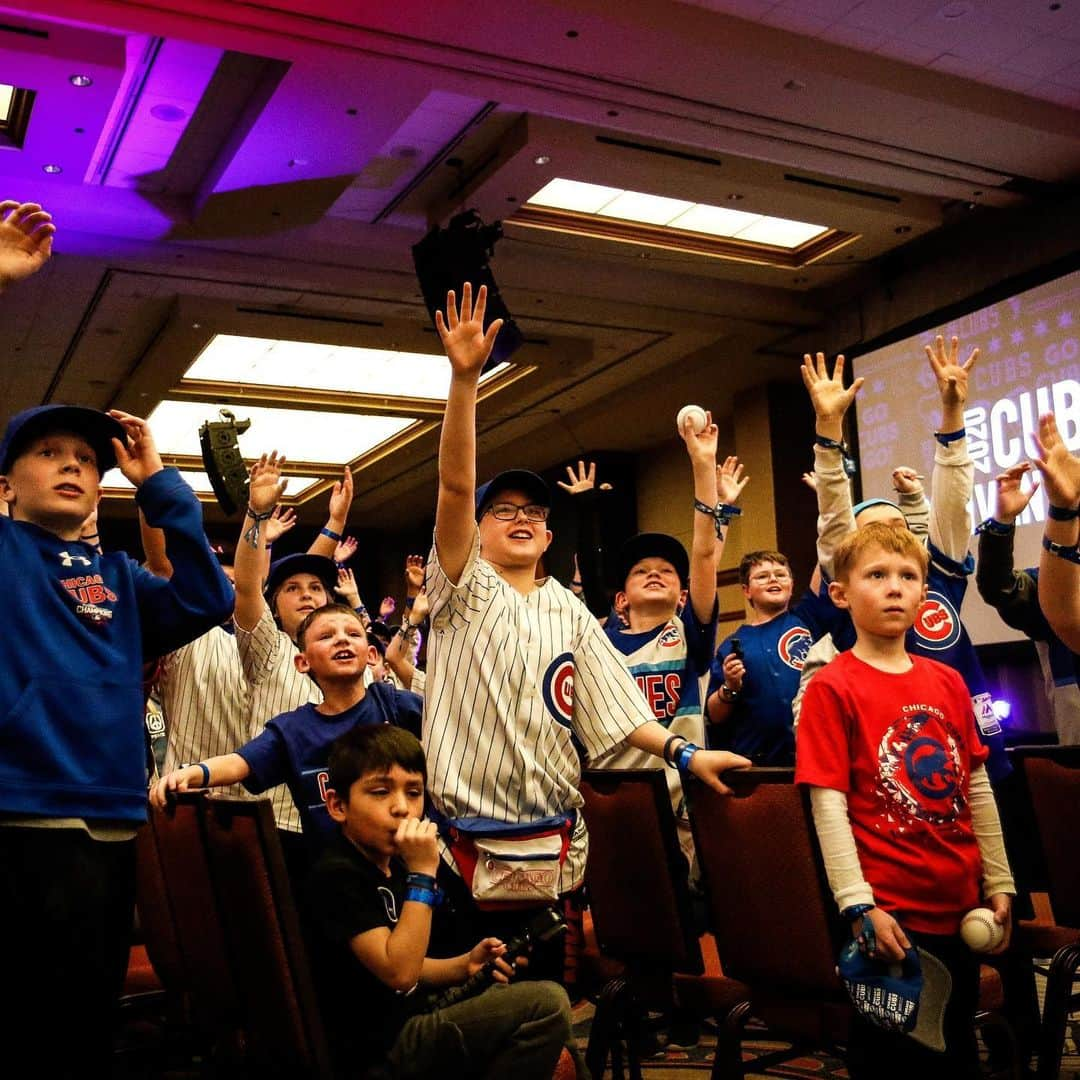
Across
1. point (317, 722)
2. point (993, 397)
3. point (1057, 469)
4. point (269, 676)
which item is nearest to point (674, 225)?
point (993, 397)

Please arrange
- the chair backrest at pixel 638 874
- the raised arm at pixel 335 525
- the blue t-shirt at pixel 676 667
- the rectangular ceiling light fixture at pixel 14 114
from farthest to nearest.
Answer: the rectangular ceiling light fixture at pixel 14 114, the raised arm at pixel 335 525, the blue t-shirt at pixel 676 667, the chair backrest at pixel 638 874

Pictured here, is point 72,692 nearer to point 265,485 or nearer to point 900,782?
point 900,782

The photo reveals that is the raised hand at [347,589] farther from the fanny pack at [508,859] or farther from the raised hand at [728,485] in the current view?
the fanny pack at [508,859]

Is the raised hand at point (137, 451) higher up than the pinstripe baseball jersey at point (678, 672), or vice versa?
the raised hand at point (137, 451)

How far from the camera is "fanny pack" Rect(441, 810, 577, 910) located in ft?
6.91

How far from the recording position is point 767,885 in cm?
216

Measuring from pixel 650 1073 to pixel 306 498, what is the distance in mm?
12089

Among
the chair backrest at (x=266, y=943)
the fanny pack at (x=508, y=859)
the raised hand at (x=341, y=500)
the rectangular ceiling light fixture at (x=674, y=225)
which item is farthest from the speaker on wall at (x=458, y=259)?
the chair backrest at (x=266, y=943)

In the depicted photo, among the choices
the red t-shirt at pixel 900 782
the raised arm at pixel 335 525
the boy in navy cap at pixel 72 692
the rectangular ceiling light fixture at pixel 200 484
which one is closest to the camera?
the boy in navy cap at pixel 72 692

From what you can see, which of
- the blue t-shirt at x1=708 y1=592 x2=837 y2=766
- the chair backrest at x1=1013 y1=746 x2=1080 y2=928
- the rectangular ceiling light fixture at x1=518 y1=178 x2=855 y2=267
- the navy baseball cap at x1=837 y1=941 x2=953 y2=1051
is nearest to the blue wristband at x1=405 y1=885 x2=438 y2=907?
the navy baseball cap at x1=837 y1=941 x2=953 y2=1051

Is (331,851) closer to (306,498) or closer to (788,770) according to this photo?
(788,770)

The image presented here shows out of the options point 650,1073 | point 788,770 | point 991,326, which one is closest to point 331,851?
point 788,770

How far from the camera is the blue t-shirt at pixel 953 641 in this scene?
2615 mm

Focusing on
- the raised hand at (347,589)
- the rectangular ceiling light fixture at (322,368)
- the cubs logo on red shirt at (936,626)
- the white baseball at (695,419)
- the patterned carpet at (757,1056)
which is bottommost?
the patterned carpet at (757,1056)
